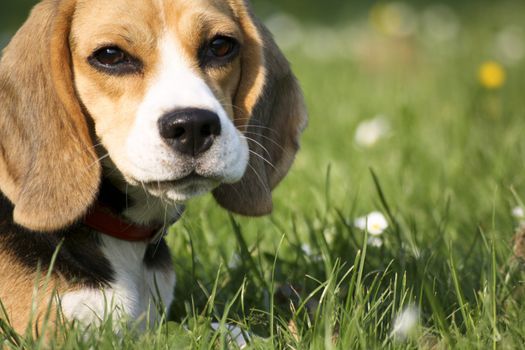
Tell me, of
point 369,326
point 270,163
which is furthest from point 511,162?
point 369,326

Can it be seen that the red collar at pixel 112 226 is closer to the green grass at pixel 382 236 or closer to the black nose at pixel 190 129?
the green grass at pixel 382 236

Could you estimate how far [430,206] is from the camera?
593 cm

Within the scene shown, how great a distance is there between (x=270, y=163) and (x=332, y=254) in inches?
28.7

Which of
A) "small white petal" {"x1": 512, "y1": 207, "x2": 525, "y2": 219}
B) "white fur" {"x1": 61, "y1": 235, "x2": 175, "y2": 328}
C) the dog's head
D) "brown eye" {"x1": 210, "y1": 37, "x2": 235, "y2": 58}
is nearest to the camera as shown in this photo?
the dog's head

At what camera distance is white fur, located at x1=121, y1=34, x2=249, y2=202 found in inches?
142

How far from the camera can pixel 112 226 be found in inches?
159

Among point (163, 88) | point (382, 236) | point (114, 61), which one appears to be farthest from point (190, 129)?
point (382, 236)

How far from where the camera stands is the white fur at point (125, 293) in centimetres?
377

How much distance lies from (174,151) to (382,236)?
1.57m

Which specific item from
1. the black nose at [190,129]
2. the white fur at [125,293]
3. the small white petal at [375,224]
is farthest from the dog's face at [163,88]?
the small white petal at [375,224]

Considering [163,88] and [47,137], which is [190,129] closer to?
[163,88]

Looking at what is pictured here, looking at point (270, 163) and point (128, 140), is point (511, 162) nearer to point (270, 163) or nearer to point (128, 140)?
point (270, 163)

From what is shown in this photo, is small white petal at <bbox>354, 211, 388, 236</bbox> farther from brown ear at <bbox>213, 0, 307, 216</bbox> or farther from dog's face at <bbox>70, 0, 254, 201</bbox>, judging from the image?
dog's face at <bbox>70, 0, 254, 201</bbox>

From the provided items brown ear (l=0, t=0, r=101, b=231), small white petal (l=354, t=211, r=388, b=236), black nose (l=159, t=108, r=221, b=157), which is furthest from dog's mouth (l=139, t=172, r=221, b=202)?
small white petal (l=354, t=211, r=388, b=236)
